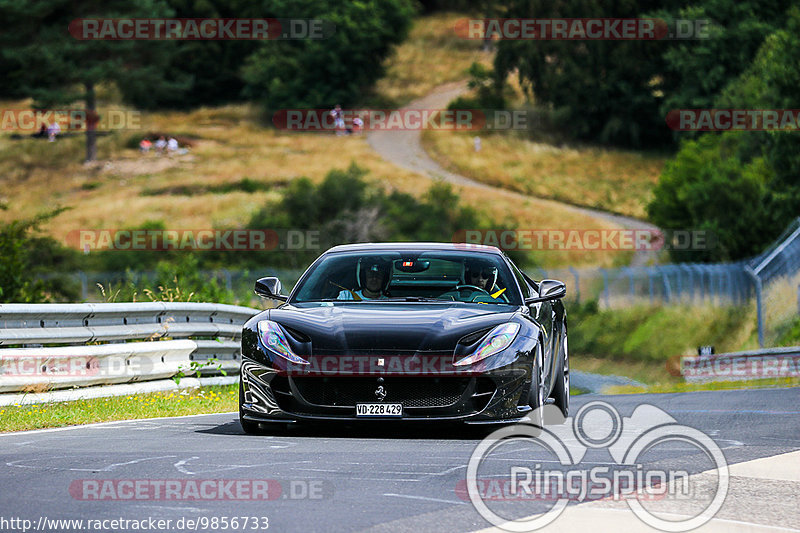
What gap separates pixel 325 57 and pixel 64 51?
2519cm

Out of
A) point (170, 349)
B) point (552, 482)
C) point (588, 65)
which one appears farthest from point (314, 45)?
point (552, 482)

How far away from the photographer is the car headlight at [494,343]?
909cm

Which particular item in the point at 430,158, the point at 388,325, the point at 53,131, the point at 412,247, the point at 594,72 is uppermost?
the point at 594,72

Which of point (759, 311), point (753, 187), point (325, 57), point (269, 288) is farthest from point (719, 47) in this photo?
point (269, 288)

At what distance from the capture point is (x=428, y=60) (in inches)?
4877

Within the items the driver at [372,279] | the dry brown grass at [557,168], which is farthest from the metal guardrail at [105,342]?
the dry brown grass at [557,168]

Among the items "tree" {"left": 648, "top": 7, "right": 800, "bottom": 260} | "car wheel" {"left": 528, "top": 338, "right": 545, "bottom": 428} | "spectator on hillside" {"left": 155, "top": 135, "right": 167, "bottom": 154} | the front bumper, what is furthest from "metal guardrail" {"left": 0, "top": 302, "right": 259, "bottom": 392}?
"spectator on hillside" {"left": 155, "top": 135, "right": 167, "bottom": 154}

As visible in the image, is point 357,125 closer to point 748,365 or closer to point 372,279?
point 748,365

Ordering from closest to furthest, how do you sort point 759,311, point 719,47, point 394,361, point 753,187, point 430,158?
point 394,361 < point 759,311 < point 753,187 < point 719,47 < point 430,158

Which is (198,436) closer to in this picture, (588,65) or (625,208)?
(625,208)

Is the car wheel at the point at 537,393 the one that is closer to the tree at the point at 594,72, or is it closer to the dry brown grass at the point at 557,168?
the dry brown grass at the point at 557,168

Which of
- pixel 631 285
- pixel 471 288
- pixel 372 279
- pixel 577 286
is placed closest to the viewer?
pixel 471 288

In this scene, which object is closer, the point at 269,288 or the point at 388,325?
the point at 388,325

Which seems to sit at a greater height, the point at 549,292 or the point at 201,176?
the point at 201,176
